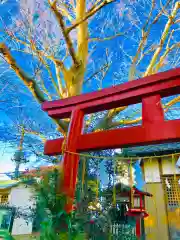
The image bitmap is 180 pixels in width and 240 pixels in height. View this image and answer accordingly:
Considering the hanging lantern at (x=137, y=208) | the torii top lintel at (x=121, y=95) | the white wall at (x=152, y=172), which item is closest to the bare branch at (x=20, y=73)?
the torii top lintel at (x=121, y=95)

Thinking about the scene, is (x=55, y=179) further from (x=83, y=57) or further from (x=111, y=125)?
(x=83, y=57)

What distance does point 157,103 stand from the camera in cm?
341

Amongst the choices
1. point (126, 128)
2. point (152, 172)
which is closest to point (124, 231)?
point (152, 172)

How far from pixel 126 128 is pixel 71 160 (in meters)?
1.03

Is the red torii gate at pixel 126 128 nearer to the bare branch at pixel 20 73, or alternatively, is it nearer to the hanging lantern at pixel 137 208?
the bare branch at pixel 20 73

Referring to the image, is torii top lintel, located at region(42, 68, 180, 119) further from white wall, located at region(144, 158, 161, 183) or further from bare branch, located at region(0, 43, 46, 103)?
white wall, located at region(144, 158, 161, 183)

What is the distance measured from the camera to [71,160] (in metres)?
3.51

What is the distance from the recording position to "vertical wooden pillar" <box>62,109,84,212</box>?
3108 mm

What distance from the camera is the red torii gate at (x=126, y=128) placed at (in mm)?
3184

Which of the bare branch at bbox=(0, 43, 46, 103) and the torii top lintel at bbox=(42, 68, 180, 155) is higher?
the bare branch at bbox=(0, 43, 46, 103)

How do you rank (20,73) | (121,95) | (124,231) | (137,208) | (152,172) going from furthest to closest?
(152,172), (124,231), (137,208), (20,73), (121,95)

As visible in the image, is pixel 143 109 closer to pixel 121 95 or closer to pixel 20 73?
pixel 121 95

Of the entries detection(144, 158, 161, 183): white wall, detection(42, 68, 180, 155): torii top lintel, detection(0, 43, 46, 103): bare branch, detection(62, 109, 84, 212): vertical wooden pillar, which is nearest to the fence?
detection(144, 158, 161, 183): white wall

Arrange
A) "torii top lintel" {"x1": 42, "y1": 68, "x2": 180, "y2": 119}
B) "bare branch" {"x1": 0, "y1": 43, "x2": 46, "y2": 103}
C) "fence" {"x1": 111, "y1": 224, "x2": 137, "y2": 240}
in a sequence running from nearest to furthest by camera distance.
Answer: "torii top lintel" {"x1": 42, "y1": 68, "x2": 180, "y2": 119} < "bare branch" {"x1": 0, "y1": 43, "x2": 46, "y2": 103} < "fence" {"x1": 111, "y1": 224, "x2": 137, "y2": 240}
